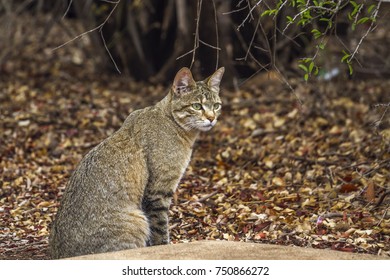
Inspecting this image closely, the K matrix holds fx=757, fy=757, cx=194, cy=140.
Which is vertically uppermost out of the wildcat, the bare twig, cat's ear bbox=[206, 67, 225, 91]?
cat's ear bbox=[206, 67, 225, 91]

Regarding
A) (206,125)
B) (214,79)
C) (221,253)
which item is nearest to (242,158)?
(214,79)

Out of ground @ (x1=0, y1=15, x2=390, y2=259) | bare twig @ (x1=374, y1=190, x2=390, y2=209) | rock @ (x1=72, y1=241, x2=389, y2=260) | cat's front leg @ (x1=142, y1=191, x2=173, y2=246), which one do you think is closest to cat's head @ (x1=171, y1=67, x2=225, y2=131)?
cat's front leg @ (x1=142, y1=191, x2=173, y2=246)

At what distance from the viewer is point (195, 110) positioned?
7.23 meters

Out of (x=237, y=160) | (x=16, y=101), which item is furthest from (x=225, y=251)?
(x=16, y=101)

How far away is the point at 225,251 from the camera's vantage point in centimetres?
627

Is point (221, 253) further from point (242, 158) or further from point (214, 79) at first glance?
point (242, 158)

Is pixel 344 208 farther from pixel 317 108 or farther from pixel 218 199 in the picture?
pixel 317 108

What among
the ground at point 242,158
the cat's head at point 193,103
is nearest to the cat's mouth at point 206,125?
the cat's head at point 193,103

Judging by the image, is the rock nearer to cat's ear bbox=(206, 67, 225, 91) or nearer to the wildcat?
the wildcat

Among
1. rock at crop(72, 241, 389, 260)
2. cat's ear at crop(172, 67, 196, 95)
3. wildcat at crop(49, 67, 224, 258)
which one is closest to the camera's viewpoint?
rock at crop(72, 241, 389, 260)

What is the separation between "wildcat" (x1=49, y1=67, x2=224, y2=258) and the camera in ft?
21.8

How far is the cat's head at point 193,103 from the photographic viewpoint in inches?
284
